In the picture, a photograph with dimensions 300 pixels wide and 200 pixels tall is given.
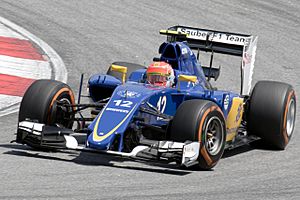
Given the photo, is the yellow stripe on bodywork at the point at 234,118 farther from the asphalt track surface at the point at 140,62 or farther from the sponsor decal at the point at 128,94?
the sponsor decal at the point at 128,94

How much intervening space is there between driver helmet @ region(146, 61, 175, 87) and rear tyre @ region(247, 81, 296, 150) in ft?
3.80

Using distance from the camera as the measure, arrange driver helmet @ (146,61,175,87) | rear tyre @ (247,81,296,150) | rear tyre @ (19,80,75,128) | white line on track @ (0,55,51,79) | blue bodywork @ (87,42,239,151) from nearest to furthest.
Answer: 1. blue bodywork @ (87,42,239,151)
2. rear tyre @ (19,80,75,128)
3. driver helmet @ (146,61,175,87)
4. rear tyre @ (247,81,296,150)
5. white line on track @ (0,55,51,79)

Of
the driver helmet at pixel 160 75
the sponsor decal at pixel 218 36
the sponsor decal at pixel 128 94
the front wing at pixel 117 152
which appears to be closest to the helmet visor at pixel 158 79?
the driver helmet at pixel 160 75

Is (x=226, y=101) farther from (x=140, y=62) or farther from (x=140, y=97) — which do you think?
(x=140, y=62)

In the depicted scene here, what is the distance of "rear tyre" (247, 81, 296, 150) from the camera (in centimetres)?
1170

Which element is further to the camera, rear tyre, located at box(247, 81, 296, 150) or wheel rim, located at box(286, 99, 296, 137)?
wheel rim, located at box(286, 99, 296, 137)

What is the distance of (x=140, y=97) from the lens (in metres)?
10.6

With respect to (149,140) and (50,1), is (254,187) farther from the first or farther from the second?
(50,1)

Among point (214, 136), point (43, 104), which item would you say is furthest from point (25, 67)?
point (214, 136)

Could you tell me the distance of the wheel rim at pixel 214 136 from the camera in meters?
10.6

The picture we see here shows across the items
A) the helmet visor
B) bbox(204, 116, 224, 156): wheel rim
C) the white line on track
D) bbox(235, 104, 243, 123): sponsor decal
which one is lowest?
bbox(204, 116, 224, 156): wheel rim

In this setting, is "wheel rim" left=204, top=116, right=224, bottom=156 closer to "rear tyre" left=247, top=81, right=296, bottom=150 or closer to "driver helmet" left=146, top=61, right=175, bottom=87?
"driver helmet" left=146, top=61, right=175, bottom=87

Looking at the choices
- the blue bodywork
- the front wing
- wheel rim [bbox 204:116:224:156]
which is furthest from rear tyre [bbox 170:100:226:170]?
the blue bodywork

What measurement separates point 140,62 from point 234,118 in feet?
19.0
